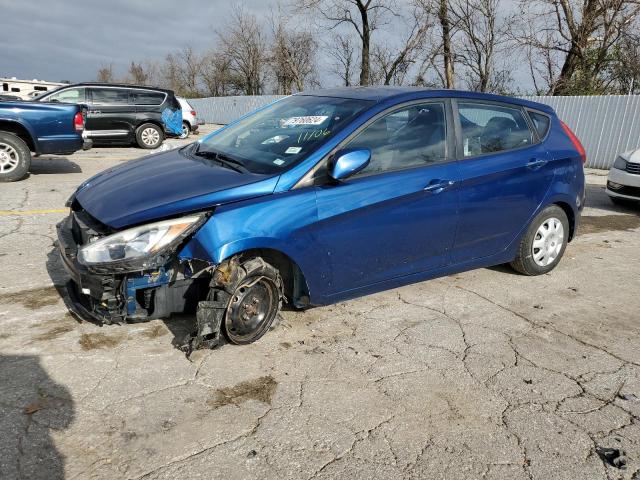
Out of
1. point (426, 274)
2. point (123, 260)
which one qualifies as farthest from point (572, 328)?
point (123, 260)

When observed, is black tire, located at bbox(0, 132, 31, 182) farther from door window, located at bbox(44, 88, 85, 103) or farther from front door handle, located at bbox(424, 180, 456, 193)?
front door handle, located at bbox(424, 180, 456, 193)

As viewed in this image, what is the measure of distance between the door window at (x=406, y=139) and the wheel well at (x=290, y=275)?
0.80 metres

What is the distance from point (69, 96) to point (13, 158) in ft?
15.7

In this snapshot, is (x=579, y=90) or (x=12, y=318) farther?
(x=579, y=90)

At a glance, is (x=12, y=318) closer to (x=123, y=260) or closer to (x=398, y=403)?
(x=123, y=260)

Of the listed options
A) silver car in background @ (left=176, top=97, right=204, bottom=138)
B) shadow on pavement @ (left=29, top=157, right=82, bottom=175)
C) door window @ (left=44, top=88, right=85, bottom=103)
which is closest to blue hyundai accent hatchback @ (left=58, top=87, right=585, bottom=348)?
shadow on pavement @ (left=29, top=157, right=82, bottom=175)

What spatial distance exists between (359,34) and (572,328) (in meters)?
27.0

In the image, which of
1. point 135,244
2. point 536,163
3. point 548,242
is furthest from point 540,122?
point 135,244

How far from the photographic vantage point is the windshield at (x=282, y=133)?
3.49 m

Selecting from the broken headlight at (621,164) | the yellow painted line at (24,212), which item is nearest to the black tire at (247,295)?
the yellow painted line at (24,212)

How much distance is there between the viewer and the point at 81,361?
3055 mm

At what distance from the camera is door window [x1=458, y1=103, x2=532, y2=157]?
13.6 ft

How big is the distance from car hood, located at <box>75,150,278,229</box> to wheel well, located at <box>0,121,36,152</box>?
5836 millimetres

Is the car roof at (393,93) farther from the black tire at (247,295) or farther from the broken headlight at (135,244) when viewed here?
the broken headlight at (135,244)
